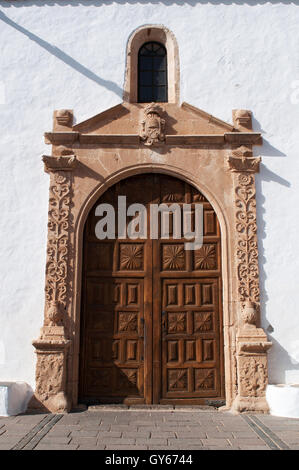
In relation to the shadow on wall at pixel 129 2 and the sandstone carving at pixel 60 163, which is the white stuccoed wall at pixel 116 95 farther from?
the sandstone carving at pixel 60 163

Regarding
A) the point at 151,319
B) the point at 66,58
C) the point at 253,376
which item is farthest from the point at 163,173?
the point at 253,376

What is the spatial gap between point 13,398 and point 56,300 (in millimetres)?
1275

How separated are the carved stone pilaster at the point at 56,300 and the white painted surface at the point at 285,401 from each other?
2523mm

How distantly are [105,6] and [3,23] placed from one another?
158 centimetres

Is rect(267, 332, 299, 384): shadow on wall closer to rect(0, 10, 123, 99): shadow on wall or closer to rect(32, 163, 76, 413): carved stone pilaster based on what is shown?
rect(32, 163, 76, 413): carved stone pilaster

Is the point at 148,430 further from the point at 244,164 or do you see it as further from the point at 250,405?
the point at 244,164

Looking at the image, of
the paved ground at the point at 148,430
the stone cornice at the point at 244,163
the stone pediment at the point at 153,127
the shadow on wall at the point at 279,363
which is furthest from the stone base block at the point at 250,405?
the stone pediment at the point at 153,127

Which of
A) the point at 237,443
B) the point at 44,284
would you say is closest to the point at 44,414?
the point at 44,284

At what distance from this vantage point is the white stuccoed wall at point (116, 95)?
5.91 m

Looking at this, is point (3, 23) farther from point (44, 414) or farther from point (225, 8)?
point (44, 414)

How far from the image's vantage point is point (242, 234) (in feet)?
19.7

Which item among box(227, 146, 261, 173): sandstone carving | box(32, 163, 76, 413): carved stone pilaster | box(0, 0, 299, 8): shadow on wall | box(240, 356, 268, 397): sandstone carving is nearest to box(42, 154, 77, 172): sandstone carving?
box(32, 163, 76, 413): carved stone pilaster

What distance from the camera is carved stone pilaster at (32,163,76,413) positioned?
18.1 feet

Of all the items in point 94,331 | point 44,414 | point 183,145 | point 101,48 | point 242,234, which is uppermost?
point 101,48
